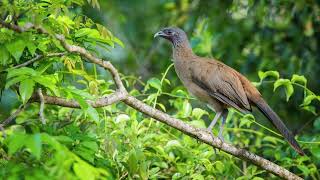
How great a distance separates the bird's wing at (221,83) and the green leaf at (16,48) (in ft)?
7.37

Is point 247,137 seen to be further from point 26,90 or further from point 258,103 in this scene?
point 26,90

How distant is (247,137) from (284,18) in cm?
265

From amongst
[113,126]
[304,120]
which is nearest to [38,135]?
[113,126]

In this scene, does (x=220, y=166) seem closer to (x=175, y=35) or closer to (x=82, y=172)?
(x=175, y=35)

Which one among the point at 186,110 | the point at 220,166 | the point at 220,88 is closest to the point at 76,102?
the point at 220,166

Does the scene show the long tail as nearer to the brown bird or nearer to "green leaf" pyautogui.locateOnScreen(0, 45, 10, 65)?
the brown bird

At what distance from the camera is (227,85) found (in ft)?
18.6

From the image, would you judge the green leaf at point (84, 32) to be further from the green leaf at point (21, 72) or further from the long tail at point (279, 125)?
the long tail at point (279, 125)

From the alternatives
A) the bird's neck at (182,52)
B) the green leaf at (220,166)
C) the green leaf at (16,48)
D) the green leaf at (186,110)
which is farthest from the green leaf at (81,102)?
the bird's neck at (182,52)

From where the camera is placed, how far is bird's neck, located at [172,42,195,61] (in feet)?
20.5

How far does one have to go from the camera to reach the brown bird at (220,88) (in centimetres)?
554

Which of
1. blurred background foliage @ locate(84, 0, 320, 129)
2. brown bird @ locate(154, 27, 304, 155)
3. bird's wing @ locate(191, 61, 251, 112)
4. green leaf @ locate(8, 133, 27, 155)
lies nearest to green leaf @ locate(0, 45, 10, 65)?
green leaf @ locate(8, 133, 27, 155)

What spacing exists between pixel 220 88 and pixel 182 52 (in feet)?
2.64

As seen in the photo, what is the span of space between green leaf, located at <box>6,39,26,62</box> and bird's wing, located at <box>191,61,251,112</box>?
2.24m
